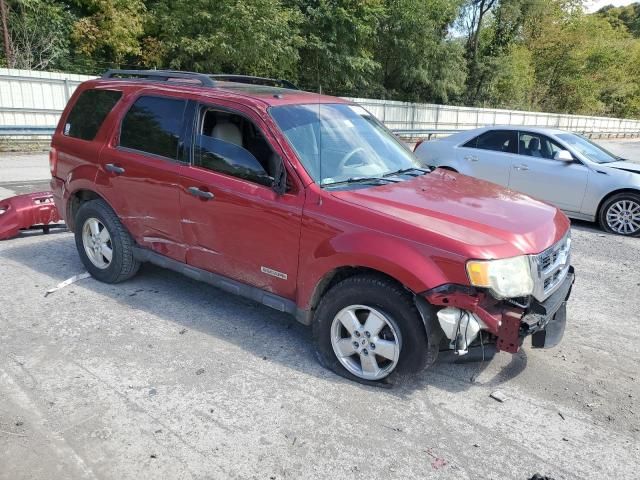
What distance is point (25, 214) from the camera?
20.8 ft

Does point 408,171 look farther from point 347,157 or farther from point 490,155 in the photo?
point 490,155

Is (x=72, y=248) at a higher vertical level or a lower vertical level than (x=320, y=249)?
lower

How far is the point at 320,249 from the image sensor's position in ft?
11.5

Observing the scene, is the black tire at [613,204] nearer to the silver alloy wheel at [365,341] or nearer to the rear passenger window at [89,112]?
the silver alloy wheel at [365,341]

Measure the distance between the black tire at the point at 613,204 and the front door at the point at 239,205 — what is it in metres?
6.54

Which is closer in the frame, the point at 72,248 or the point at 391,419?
the point at 391,419

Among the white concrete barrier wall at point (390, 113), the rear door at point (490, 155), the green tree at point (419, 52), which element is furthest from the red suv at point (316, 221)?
the green tree at point (419, 52)

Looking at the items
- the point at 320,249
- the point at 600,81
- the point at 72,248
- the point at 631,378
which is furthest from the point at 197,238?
the point at 600,81

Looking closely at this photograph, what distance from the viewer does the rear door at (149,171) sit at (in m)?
4.32

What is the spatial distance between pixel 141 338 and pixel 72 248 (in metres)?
2.73

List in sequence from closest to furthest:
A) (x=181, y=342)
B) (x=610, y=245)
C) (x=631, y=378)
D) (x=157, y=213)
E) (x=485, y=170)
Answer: (x=631, y=378)
(x=181, y=342)
(x=157, y=213)
(x=610, y=245)
(x=485, y=170)

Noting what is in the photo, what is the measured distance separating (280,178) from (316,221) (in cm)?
44

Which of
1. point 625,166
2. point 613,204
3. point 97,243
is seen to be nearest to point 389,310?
point 97,243

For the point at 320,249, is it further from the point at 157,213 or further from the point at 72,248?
the point at 72,248
